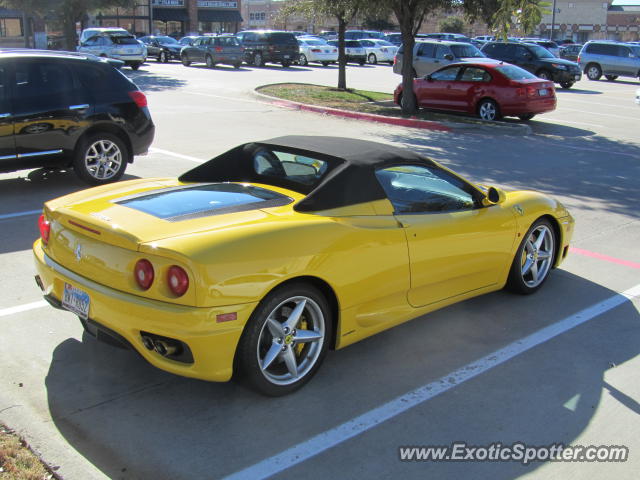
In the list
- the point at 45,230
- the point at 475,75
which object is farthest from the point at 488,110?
the point at 45,230

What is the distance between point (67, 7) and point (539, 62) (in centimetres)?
1912

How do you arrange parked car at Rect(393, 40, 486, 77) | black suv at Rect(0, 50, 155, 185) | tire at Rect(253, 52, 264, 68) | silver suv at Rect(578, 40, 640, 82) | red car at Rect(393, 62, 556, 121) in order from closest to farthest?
black suv at Rect(0, 50, 155, 185), red car at Rect(393, 62, 556, 121), parked car at Rect(393, 40, 486, 77), silver suv at Rect(578, 40, 640, 82), tire at Rect(253, 52, 264, 68)

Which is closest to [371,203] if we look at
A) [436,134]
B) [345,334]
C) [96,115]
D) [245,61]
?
[345,334]

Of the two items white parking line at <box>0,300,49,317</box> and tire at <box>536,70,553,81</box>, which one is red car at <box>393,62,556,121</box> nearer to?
tire at <box>536,70,553,81</box>

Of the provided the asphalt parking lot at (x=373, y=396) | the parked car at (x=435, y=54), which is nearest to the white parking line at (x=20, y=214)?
the asphalt parking lot at (x=373, y=396)

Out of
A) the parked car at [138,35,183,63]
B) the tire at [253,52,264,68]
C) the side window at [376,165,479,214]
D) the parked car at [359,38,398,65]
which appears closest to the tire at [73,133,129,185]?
the side window at [376,165,479,214]

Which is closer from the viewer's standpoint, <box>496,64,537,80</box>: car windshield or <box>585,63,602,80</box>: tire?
<box>496,64,537,80</box>: car windshield

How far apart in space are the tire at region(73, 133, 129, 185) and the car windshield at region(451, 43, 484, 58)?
1894cm

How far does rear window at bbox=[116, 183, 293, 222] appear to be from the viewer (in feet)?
13.7

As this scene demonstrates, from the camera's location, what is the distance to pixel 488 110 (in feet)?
56.4

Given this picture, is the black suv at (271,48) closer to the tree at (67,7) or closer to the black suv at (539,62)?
the tree at (67,7)

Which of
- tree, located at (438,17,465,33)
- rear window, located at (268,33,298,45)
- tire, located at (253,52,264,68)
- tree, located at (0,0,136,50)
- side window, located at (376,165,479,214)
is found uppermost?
tree, located at (438,17,465,33)

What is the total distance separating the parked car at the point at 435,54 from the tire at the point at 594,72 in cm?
889

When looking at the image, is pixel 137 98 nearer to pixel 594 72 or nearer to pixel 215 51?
pixel 215 51
